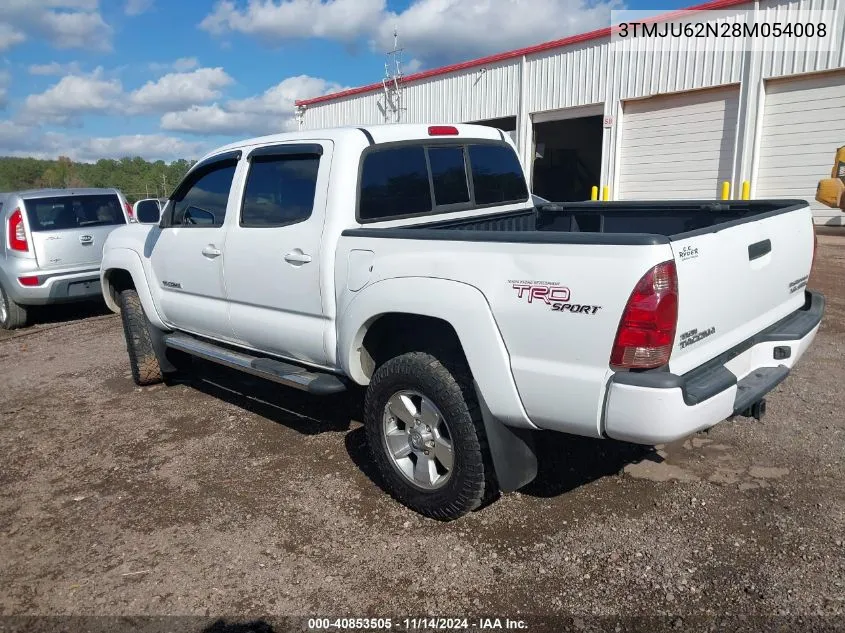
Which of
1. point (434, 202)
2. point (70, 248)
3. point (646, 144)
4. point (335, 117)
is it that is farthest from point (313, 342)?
point (335, 117)

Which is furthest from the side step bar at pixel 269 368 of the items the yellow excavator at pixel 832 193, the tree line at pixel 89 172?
the tree line at pixel 89 172

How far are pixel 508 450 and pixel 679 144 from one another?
1430cm

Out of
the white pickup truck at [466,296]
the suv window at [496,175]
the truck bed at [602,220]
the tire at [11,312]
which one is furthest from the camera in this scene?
the tire at [11,312]

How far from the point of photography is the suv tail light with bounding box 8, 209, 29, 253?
852 centimetres

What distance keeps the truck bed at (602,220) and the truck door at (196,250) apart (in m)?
1.50


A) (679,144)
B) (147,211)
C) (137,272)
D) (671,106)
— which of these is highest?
(671,106)

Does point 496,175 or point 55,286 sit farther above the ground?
point 496,175

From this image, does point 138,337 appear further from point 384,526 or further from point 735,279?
point 735,279

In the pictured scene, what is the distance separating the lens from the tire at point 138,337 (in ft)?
19.0

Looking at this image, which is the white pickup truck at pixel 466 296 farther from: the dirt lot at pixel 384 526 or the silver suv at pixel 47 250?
the silver suv at pixel 47 250

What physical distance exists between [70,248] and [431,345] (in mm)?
6986

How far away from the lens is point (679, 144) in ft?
50.7

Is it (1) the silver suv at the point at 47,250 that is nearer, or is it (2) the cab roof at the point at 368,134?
(2) the cab roof at the point at 368,134

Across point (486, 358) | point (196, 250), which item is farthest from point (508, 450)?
point (196, 250)
